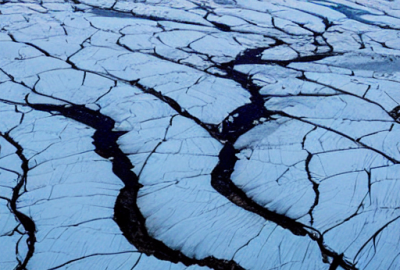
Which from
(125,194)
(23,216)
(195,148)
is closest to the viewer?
(23,216)

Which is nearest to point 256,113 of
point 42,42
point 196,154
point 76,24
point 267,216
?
point 196,154

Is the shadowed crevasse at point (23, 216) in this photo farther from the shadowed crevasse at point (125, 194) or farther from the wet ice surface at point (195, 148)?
the shadowed crevasse at point (125, 194)

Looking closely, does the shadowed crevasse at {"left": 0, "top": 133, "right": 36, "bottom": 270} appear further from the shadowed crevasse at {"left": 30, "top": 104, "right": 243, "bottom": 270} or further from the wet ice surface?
the shadowed crevasse at {"left": 30, "top": 104, "right": 243, "bottom": 270}

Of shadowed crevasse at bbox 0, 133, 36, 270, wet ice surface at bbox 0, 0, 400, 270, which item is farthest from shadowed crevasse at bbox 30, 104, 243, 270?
shadowed crevasse at bbox 0, 133, 36, 270

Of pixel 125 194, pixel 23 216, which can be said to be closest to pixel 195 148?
pixel 125 194

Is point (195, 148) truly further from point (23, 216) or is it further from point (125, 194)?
point (23, 216)

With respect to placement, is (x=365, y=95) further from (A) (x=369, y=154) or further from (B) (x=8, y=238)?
(B) (x=8, y=238)

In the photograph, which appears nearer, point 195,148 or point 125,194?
point 125,194

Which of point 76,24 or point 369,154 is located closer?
point 369,154

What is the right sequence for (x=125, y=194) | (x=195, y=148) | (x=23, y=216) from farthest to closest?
(x=195, y=148) → (x=125, y=194) → (x=23, y=216)
